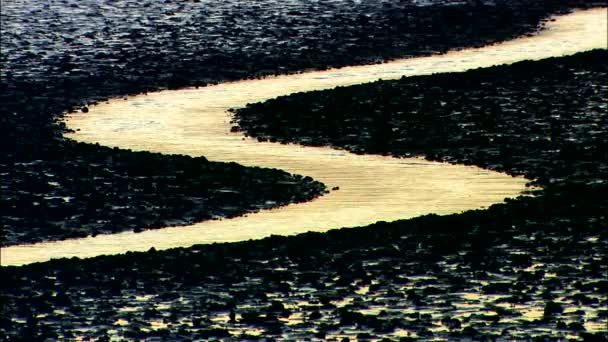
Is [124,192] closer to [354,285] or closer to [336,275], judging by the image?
[336,275]

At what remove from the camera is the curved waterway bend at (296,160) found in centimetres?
1592

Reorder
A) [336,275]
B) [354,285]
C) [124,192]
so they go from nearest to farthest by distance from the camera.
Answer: [354,285] → [336,275] → [124,192]

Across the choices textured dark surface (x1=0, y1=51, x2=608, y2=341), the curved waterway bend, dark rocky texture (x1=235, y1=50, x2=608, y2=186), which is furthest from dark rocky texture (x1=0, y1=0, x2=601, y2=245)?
dark rocky texture (x1=235, y1=50, x2=608, y2=186)

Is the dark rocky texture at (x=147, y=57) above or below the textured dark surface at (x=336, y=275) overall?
above

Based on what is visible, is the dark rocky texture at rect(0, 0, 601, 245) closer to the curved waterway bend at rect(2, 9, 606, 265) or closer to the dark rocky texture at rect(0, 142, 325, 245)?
the dark rocky texture at rect(0, 142, 325, 245)

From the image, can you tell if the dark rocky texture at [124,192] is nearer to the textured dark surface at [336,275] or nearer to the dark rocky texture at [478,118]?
the textured dark surface at [336,275]

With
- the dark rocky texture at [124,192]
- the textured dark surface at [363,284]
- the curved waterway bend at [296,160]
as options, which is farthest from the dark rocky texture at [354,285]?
the dark rocky texture at [124,192]

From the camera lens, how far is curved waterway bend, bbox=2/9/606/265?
1592 centimetres

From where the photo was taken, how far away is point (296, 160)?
19812 mm

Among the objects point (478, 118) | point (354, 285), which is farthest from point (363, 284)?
point (478, 118)

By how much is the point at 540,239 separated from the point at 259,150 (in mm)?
6089

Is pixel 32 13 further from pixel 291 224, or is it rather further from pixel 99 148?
pixel 291 224

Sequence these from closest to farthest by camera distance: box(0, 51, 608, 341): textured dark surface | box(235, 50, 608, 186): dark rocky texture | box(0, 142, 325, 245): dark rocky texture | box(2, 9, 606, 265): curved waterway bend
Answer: box(0, 51, 608, 341): textured dark surface → box(2, 9, 606, 265): curved waterway bend → box(0, 142, 325, 245): dark rocky texture → box(235, 50, 608, 186): dark rocky texture

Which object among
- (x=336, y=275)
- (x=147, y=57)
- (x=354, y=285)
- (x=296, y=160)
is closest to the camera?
(x=354, y=285)
